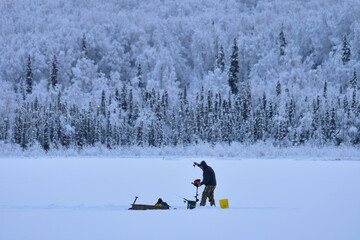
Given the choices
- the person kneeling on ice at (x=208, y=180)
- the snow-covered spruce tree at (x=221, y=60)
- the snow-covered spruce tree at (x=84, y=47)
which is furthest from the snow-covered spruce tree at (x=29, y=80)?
the person kneeling on ice at (x=208, y=180)

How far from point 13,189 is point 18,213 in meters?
4.57

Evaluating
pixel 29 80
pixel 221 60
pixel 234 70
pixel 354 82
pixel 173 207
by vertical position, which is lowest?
pixel 173 207

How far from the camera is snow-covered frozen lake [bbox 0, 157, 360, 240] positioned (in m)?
10.1

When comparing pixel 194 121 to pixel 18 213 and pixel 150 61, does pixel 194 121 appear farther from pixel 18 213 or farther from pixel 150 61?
pixel 18 213

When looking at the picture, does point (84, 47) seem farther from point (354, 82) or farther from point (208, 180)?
point (208, 180)

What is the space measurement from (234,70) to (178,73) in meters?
9.81

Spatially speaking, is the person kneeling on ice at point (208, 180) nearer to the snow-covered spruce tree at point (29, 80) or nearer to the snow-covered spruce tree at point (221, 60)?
the snow-covered spruce tree at point (221, 60)

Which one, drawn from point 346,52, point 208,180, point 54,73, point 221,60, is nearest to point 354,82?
point 346,52

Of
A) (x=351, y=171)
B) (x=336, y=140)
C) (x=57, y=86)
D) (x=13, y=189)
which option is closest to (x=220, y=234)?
(x=13, y=189)

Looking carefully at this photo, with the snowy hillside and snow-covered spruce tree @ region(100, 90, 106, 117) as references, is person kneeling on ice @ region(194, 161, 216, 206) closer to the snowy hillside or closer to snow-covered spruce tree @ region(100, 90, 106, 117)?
the snowy hillside

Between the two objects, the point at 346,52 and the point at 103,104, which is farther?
the point at 346,52

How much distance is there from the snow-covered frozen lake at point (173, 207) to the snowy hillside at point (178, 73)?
23.5 metres

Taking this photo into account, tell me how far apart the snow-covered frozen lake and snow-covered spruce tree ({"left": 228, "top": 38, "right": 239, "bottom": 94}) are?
3533cm

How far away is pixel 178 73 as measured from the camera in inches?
2542
